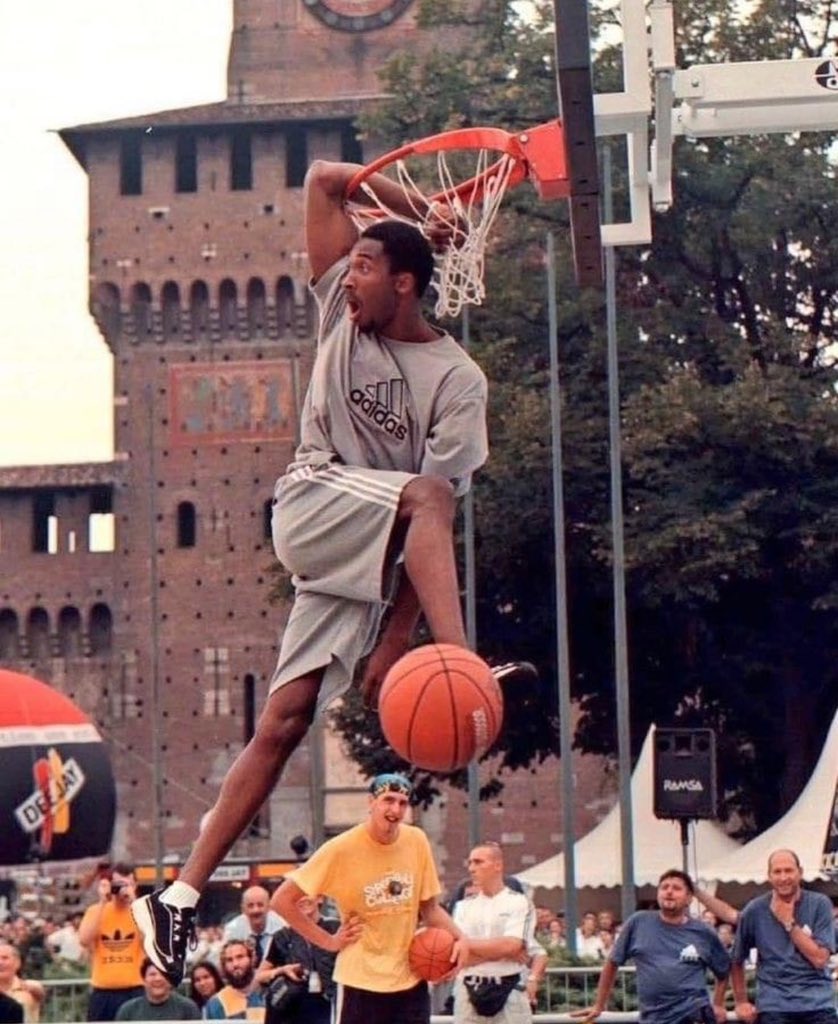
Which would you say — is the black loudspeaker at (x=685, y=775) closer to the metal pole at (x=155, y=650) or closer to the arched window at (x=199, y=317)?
the metal pole at (x=155, y=650)

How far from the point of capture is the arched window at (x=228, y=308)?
67.5 meters

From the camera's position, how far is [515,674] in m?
6.54

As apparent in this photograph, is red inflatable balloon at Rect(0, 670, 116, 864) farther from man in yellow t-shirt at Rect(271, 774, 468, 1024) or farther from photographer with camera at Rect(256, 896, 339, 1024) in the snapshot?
man in yellow t-shirt at Rect(271, 774, 468, 1024)

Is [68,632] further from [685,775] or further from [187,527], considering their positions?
[685,775]

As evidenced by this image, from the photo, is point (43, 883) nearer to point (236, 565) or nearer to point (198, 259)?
point (236, 565)

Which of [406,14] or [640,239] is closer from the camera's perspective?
[640,239]

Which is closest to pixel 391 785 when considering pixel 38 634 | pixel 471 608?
pixel 471 608

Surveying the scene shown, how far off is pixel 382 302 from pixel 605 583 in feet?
102

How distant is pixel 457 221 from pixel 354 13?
62.9m

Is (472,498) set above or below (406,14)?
below

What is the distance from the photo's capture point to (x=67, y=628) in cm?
6800

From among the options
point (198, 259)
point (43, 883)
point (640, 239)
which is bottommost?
point (43, 883)

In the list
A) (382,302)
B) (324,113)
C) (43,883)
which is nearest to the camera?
(382,302)

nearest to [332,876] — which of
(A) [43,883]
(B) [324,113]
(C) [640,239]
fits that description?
(C) [640,239]
